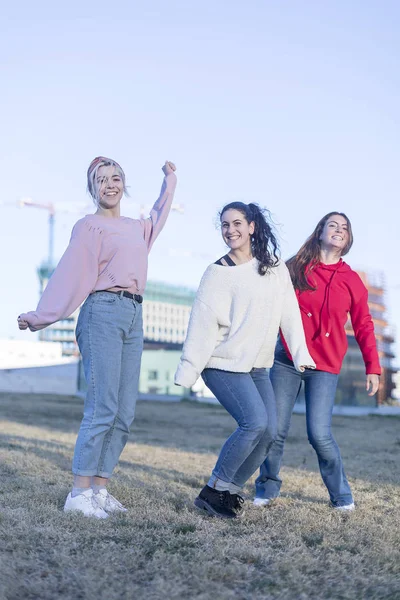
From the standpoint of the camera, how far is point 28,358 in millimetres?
73375

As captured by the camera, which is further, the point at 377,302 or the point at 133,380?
the point at 377,302

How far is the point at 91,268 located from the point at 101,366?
0.56 m

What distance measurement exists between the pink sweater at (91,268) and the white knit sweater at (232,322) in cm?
42

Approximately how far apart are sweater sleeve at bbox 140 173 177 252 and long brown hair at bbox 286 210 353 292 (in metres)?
0.96

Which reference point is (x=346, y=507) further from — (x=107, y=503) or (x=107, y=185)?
(x=107, y=185)

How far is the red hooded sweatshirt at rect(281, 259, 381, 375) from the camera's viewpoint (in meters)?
5.10

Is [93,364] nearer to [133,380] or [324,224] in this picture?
[133,380]

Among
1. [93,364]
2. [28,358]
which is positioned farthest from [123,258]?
[28,358]

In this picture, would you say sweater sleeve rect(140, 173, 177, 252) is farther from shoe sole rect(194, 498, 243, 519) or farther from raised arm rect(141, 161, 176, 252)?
shoe sole rect(194, 498, 243, 519)

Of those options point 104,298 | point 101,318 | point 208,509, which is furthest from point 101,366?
point 208,509

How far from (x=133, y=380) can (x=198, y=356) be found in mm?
425

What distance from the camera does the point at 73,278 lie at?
170 inches

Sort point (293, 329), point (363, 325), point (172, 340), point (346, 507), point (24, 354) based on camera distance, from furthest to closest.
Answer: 1. point (172, 340)
2. point (24, 354)
3. point (363, 325)
4. point (346, 507)
5. point (293, 329)

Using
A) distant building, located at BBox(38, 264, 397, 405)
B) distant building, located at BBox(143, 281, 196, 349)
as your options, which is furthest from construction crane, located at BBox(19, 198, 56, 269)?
distant building, located at BBox(143, 281, 196, 349)
